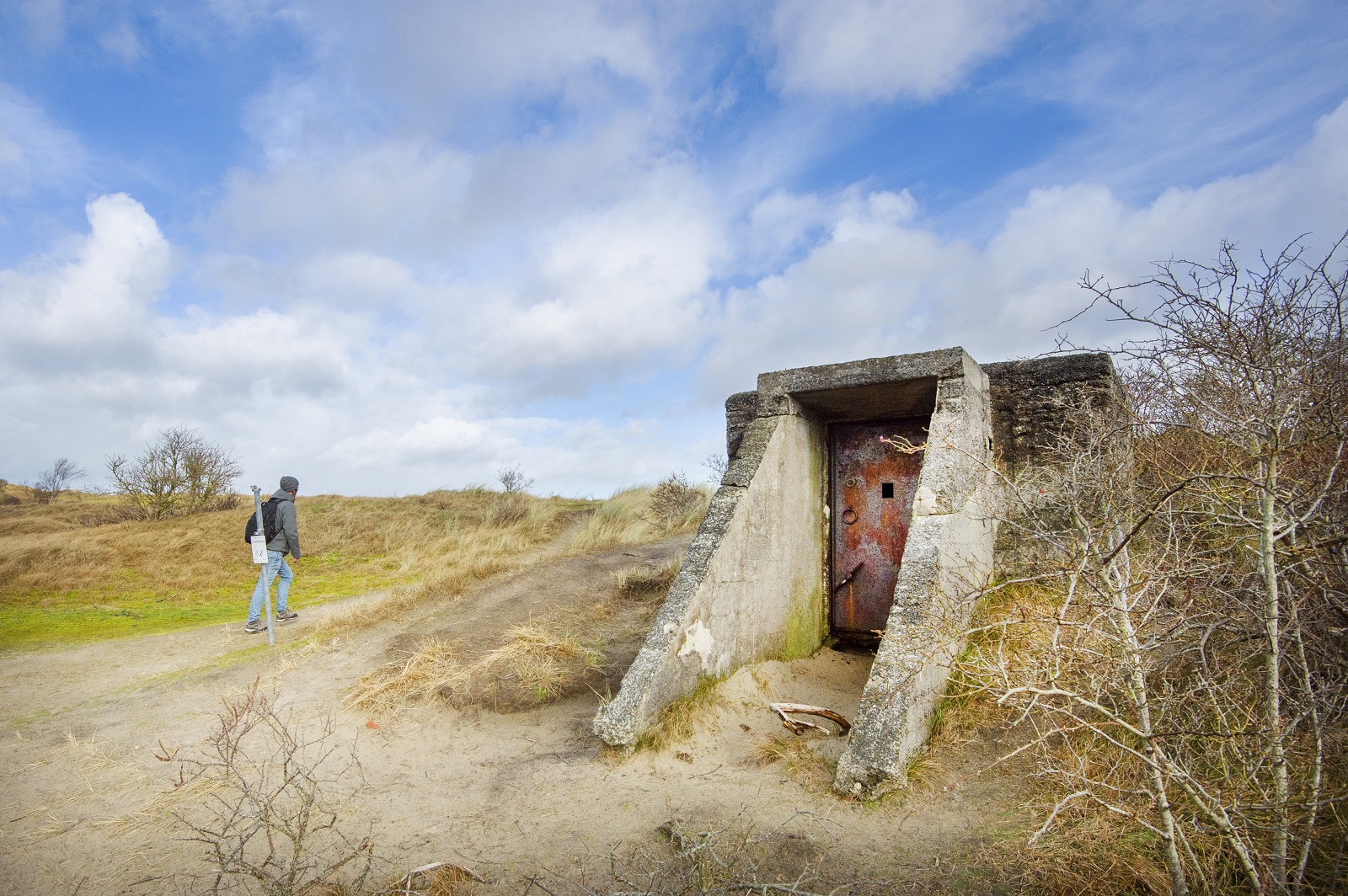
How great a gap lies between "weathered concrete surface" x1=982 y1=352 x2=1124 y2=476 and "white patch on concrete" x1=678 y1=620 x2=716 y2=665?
8.66 ft

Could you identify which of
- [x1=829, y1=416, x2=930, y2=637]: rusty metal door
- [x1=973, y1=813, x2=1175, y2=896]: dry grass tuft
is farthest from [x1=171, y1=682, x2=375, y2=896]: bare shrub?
[x1=829, y1=416, x2=930, y2=637]: rusty metal door

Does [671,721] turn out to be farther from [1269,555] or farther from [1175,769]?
[1269,555]

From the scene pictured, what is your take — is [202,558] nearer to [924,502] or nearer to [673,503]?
[673,503]

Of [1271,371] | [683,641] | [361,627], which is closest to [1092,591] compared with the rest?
[1271,371]

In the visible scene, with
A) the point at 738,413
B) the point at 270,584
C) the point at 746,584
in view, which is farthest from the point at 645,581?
the point at 270,584

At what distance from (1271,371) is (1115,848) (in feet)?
6.23

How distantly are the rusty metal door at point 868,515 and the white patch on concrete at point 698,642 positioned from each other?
189cm

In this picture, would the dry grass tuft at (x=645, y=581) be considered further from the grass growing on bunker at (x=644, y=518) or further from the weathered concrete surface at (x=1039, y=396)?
the weathered concrete surface at (x=1039, y=396)

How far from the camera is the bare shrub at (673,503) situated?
1474 cm

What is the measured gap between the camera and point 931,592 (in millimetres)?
4004

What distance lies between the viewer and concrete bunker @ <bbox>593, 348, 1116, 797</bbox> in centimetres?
384

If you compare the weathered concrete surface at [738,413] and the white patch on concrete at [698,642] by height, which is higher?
the weathered concrete surface at [738,413]

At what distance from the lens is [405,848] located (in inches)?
135

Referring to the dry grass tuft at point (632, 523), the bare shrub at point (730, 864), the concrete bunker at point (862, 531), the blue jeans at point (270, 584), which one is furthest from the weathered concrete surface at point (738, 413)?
the blue jeans at point (270, 584)
